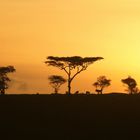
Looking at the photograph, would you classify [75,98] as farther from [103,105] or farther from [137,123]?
[137,123]

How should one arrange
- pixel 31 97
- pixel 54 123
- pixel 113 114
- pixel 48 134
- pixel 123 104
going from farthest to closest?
pixel 31 97 < pixel 123 104 < pixel 113 114 < pixel 54 123 < pixel 48 134

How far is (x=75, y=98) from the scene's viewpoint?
→ 5844cm

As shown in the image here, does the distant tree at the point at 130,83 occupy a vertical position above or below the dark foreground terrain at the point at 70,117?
above

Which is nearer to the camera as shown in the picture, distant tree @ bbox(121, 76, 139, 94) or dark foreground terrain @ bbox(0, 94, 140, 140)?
dark foreground terrain @ bbox(0, 94, 140, 140)

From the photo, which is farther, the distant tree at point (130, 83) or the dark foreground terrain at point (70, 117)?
the distant tree at point (130, 83)

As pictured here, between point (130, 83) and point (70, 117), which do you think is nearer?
point (70, 117)

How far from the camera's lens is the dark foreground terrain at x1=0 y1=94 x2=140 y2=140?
44.7 meters

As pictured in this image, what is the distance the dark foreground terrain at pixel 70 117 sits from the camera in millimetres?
44662

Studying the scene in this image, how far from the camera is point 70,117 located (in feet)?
165

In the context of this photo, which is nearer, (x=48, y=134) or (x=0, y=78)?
(x=48, y=134)

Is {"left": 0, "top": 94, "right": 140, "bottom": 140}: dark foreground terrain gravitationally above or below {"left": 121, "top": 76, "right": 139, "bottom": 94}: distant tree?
below

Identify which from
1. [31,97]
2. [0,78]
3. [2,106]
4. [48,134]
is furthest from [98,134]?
[0,78]

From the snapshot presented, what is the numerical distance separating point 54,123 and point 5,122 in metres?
4.18

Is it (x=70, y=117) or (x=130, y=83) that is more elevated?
(x=130, y=83)
